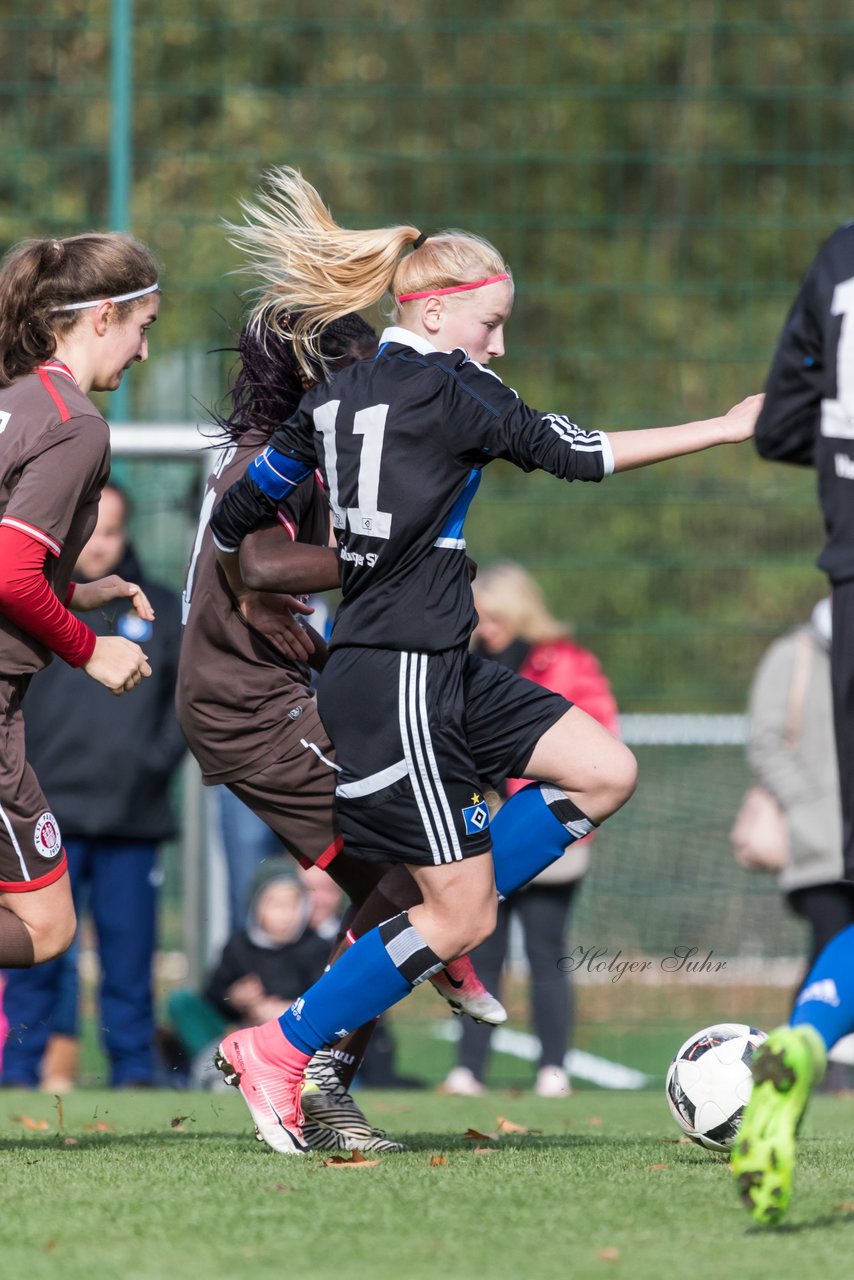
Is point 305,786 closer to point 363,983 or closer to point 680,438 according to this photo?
point 363,983

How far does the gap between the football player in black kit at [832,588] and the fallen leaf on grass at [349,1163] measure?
128 centimetres

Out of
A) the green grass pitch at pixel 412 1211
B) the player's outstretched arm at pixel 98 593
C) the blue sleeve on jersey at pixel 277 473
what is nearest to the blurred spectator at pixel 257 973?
the green grass pitch at pixel 412 1211

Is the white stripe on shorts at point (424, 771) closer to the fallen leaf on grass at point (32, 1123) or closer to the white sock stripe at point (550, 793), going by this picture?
the white sock stripe at point (550, 793)

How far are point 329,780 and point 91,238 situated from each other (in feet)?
5.16

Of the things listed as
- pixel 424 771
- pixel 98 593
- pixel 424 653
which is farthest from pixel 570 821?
Answer: pixel 98 593

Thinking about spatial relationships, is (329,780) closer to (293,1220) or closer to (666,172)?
(293,1220)

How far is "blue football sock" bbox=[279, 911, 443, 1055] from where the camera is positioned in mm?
4613

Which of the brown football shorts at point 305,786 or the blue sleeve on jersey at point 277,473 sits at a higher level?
the blue sleeve on jersey at point 277,473

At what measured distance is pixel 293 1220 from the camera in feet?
12.3

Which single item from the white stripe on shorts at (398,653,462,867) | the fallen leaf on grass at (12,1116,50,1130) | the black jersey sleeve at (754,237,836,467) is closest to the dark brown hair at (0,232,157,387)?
the white stripe on shorts at (398,653,462,867)

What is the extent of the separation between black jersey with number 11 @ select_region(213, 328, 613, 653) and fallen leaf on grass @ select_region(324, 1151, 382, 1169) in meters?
1.22

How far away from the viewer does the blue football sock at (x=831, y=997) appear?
3.64 metres

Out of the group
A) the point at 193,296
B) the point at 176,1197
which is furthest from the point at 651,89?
the point at 176,1197

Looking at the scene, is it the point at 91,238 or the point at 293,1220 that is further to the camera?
the point at 91,238
